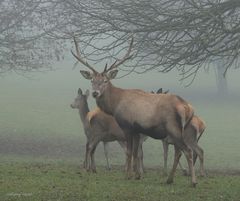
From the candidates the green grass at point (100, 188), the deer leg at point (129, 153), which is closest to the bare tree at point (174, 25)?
the deer leg at point (129, 153)

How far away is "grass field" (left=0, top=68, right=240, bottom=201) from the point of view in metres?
9.42

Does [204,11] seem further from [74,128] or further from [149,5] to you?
[74,128]

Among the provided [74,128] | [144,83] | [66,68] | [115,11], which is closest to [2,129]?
[74,128]

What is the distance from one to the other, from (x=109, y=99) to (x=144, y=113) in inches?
46.5

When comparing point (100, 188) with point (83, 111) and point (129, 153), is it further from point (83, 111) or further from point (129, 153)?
point (83, 111)

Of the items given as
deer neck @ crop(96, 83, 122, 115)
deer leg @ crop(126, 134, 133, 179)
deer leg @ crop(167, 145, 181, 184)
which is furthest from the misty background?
deer leg @ crop(167, 145, 181, 184)

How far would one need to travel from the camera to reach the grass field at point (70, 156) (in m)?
9.42

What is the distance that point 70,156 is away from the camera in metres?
20.9

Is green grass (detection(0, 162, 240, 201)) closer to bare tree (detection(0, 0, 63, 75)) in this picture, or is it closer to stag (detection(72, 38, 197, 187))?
stag (detection(72, 38, 197, 187))

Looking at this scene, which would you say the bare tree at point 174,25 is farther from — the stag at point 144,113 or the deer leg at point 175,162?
the deer leg at point 175,162

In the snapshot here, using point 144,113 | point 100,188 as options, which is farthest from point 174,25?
point 100,188

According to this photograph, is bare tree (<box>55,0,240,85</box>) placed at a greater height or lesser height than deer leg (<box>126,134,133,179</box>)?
greater

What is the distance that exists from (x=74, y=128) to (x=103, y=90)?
60.2 ft

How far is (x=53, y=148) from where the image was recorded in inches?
887
